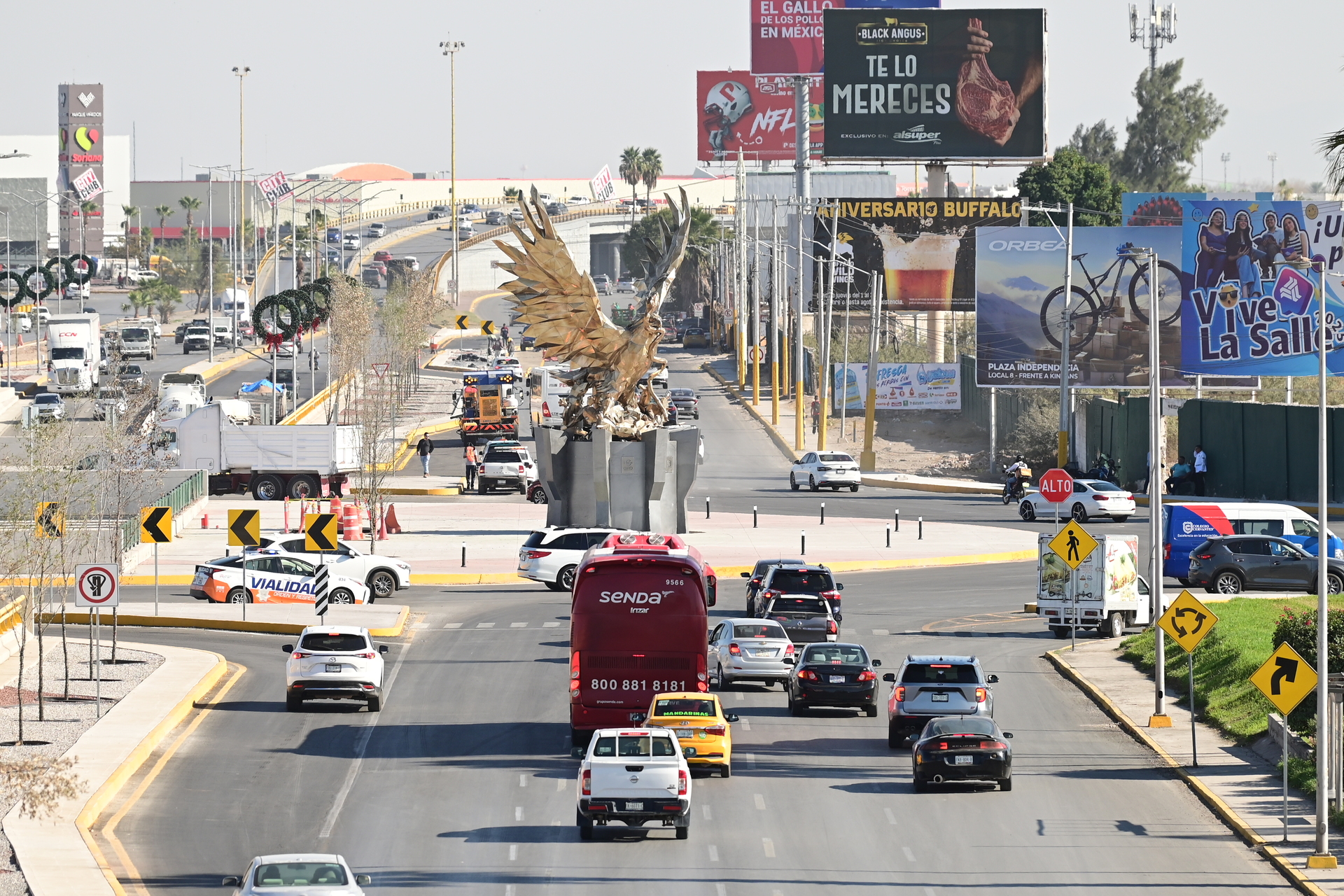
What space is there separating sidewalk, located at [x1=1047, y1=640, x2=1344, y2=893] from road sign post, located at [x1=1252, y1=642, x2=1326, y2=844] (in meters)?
0.99

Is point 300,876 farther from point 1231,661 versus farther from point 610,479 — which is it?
point 610,479

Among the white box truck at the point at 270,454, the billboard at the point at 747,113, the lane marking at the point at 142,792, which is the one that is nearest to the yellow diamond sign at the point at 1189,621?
the lane marking at the point at 142,792

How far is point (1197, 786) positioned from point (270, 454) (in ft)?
146

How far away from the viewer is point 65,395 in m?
96.1

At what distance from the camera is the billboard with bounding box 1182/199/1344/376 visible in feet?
229

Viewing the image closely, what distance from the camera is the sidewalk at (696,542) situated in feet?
168

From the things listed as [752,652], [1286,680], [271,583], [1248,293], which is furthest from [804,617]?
[1248,293]

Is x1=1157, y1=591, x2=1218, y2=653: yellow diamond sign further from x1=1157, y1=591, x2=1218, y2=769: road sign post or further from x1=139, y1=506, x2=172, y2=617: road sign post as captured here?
x1=139, y1=506, x2=172, y2=617: road sign post

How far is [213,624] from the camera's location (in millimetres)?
42594

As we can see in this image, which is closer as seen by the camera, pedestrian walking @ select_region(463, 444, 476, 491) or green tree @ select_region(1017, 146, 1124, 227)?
pedestrian walking @ select_region(463, 444, 476, 491)

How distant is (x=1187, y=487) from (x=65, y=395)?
5702 centimetres

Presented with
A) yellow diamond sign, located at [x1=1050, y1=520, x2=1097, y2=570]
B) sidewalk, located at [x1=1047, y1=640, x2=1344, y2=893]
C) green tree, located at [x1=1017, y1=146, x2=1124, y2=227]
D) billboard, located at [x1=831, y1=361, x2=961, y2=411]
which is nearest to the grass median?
sidewalk, located at [x1=1047, y1=640, x2=1344, y2=893]


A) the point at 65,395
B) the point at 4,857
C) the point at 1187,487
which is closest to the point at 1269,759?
the point at 4,857

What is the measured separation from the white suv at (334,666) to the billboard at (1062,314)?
154 ft
